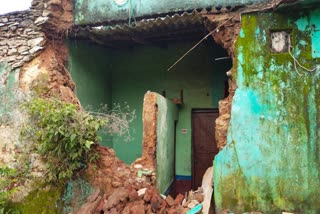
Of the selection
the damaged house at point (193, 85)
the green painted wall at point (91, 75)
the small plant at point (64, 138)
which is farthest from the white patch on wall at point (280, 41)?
the green painted wall at point (91, 75)

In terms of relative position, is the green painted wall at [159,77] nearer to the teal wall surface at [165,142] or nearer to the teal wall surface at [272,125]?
the teal wall surface at [165,142]

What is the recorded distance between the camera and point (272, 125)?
4730 millimetres

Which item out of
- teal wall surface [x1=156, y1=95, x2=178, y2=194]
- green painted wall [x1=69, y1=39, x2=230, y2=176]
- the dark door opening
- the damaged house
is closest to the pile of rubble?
the damaged house

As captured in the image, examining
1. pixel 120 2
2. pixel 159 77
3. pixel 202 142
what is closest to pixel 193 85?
pixel 159 77

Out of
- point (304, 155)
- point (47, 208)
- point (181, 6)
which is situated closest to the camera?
point (304, 155)

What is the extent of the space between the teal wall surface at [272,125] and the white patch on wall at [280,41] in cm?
8

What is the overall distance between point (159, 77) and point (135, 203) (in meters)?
4.03

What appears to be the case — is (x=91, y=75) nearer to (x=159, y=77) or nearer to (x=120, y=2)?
(x=159, y=77)

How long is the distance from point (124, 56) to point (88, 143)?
156 inches

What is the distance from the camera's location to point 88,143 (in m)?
4.74

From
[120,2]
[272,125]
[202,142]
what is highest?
[120,2]

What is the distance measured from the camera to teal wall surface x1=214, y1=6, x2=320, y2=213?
4.60 meters

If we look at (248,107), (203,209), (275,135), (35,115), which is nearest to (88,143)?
(35,115)

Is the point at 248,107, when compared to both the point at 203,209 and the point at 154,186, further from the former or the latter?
the point at 154,186
